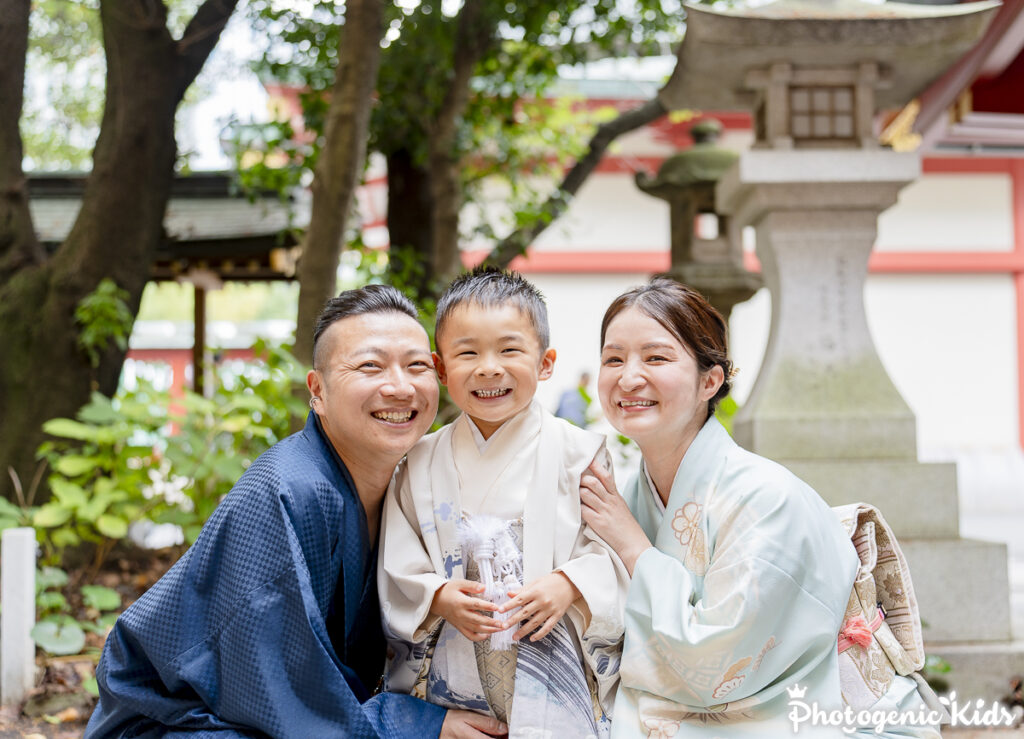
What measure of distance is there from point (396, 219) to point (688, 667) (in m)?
6.53

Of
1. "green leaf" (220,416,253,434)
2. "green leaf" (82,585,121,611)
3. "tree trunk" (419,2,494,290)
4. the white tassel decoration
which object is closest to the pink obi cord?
the white tassel decoration

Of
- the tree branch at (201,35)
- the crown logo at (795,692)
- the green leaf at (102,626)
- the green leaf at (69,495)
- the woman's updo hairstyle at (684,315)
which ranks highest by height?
the tree branch at (201,35)

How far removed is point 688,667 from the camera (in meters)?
2.05

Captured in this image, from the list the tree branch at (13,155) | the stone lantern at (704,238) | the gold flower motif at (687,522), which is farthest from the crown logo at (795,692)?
the stone lantern at (704,238)

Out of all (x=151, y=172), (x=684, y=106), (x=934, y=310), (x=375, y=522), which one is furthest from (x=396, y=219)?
(x=934, y=310)

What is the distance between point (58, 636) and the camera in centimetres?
373

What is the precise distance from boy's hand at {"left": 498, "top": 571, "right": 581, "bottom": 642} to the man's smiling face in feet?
1.65

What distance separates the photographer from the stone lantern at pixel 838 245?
4.45 m

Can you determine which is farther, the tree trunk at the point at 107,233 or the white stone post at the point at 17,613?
the tree trunk at the point at 107,233

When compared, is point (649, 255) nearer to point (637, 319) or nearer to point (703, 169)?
point (703, 169)

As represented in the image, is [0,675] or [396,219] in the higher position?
[396,219]

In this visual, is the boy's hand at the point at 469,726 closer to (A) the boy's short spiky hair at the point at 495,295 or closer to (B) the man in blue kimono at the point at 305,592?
(B) the man in blue kimono at the point at 305,592

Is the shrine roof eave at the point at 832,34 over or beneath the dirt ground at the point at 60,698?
over

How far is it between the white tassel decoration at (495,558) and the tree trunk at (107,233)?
14.1ft
